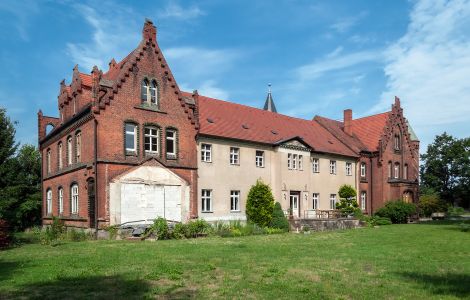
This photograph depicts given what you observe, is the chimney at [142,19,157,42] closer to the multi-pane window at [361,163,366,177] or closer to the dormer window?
the dormer window

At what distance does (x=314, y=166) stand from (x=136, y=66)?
18473mm

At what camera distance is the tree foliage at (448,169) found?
235 ft

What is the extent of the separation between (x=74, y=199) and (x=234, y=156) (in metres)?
11.4

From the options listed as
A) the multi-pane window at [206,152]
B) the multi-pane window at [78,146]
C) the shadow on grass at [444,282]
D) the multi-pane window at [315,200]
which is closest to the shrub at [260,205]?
the multi-pane window at [206,152]

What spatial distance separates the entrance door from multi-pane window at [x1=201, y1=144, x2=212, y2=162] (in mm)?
8801

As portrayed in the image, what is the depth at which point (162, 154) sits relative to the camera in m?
26.4

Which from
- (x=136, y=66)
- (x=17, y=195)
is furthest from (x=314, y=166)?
(x=17, y=195)

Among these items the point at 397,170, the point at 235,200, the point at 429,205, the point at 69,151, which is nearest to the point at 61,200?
the point at 69,151

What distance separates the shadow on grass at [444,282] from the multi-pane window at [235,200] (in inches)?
784

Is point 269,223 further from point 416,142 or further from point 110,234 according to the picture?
point 416,142

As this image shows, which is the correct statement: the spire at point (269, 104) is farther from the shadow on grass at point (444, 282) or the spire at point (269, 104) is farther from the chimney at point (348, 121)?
the shadow on grass at point (444, 282)

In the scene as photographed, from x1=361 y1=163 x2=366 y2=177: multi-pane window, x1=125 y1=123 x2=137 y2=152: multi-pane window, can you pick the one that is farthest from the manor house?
x1=361 y1=163 x2=366 y2=177: multi-pane window

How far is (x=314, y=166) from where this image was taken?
122ft

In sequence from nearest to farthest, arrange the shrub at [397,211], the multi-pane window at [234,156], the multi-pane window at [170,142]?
the multi-pane window at [170,142] < the multi-pane window at [234,156] < the shrub at [397,211]
